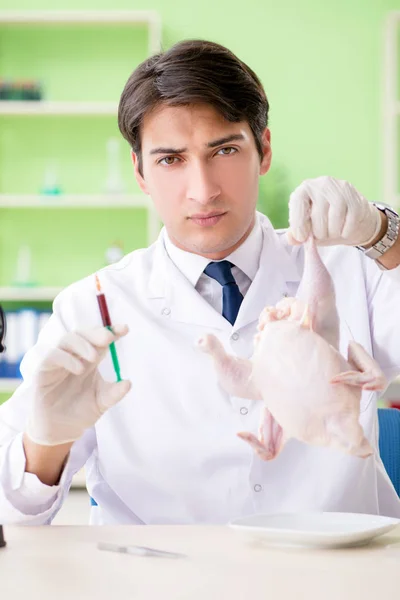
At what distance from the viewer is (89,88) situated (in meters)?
4.43

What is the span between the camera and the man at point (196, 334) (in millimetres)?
1667

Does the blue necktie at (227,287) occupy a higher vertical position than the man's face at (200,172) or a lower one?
lower

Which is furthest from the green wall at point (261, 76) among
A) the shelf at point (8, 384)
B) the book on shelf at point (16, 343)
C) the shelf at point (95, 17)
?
the shelf at point (8, 384)

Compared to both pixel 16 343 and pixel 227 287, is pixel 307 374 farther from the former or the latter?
pixel 16 343

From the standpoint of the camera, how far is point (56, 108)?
13.8ft

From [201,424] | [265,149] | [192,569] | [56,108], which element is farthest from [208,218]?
[56,108]


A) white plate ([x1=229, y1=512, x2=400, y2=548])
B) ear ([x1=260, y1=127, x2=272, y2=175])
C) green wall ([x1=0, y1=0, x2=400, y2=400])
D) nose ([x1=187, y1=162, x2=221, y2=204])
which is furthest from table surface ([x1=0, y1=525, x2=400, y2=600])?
green wall ([x1=0, y1=0, x2=400, y2=400])

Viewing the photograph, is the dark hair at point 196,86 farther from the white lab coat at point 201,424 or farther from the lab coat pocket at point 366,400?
the lab coat pocket at point 366,400

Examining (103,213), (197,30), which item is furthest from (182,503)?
(197,30)

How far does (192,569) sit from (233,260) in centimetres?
84

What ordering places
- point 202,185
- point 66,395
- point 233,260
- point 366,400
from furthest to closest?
point 233,260
point 366,400
point 202,185
point 66,395

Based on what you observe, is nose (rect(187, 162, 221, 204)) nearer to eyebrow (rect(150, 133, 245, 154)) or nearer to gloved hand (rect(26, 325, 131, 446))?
eyebrow (rect(150, 133, 245, 154))

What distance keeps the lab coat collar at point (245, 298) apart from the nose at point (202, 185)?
0.24 m

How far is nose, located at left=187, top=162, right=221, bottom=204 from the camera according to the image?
63.8 inches
